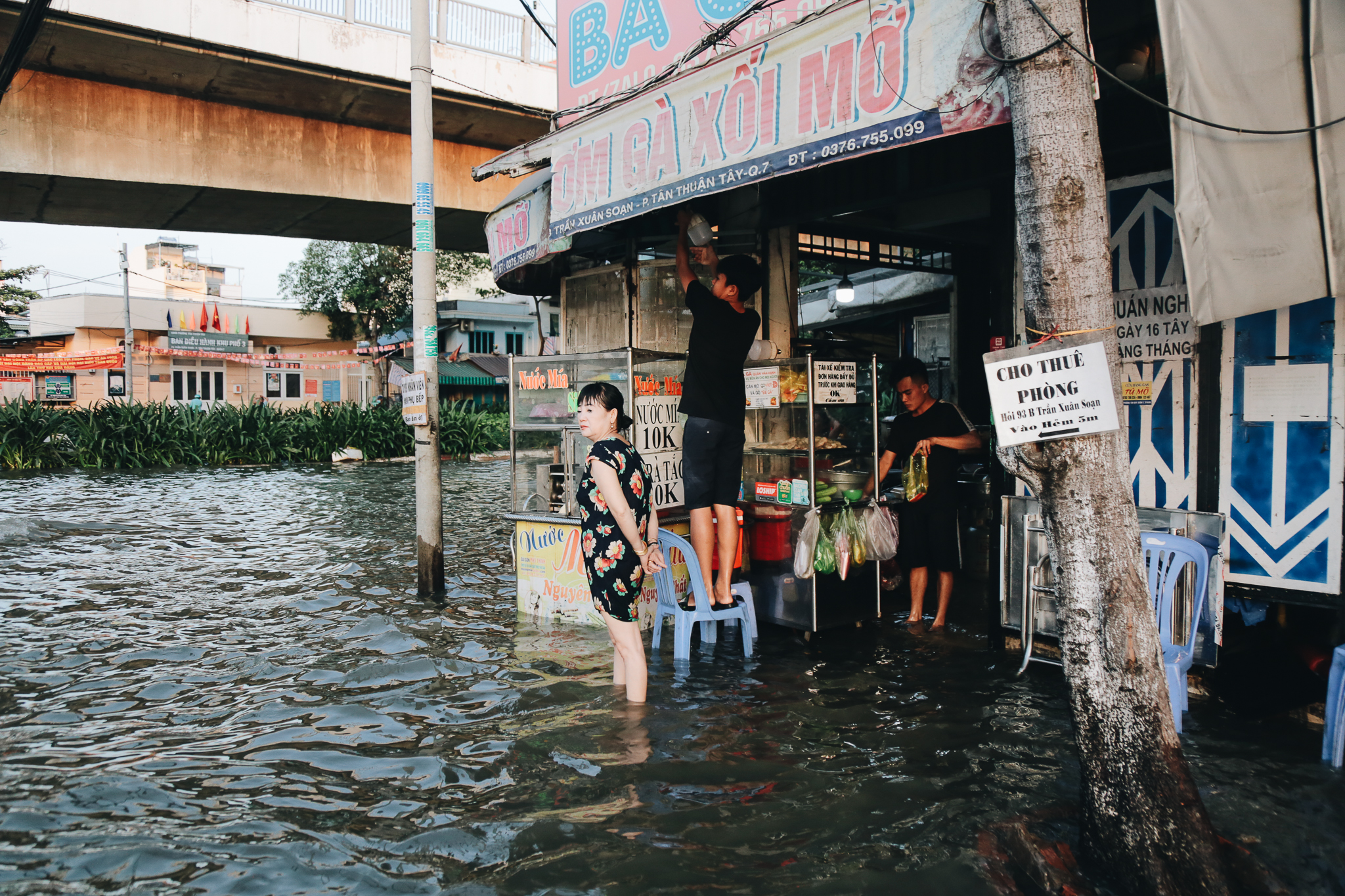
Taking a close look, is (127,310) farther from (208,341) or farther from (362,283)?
(362,283)

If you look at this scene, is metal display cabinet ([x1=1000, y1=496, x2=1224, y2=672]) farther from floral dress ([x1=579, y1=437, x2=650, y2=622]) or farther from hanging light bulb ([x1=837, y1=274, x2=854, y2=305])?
hanging light bulb ([x1=837, y1=274, x2=854, y2=305])

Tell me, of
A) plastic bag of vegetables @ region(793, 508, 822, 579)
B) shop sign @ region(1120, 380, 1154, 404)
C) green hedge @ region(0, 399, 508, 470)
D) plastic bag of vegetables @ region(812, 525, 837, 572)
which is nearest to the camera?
Answer: shop sign @ region(1120, 380, 1154, 404)

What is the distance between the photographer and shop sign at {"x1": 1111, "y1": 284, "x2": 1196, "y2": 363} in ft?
14.7

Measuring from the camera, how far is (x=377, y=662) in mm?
5434

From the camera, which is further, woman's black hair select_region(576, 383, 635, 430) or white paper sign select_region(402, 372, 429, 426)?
white paper sign select_region(402, 372, 429, 426)

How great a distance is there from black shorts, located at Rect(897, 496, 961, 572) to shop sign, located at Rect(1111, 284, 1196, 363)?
185 cm

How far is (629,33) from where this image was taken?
718cm

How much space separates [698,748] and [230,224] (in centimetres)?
1502

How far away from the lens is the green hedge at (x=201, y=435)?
754 inches

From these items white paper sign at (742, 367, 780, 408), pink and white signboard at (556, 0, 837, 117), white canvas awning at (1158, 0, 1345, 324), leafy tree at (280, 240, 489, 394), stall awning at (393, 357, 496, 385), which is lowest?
white paper sign at (742, 367, 780, 408)

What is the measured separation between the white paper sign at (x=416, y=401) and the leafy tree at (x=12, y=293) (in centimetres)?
3188

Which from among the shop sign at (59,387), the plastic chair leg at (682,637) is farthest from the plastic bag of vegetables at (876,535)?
the shop sign at (59,387)

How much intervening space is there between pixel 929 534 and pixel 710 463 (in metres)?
1.85

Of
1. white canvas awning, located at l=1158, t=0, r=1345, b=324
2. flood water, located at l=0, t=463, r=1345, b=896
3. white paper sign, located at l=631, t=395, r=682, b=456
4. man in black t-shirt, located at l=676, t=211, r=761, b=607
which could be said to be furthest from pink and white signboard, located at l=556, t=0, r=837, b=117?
flood water, located at l=0, t=463, r=1345, b=896
